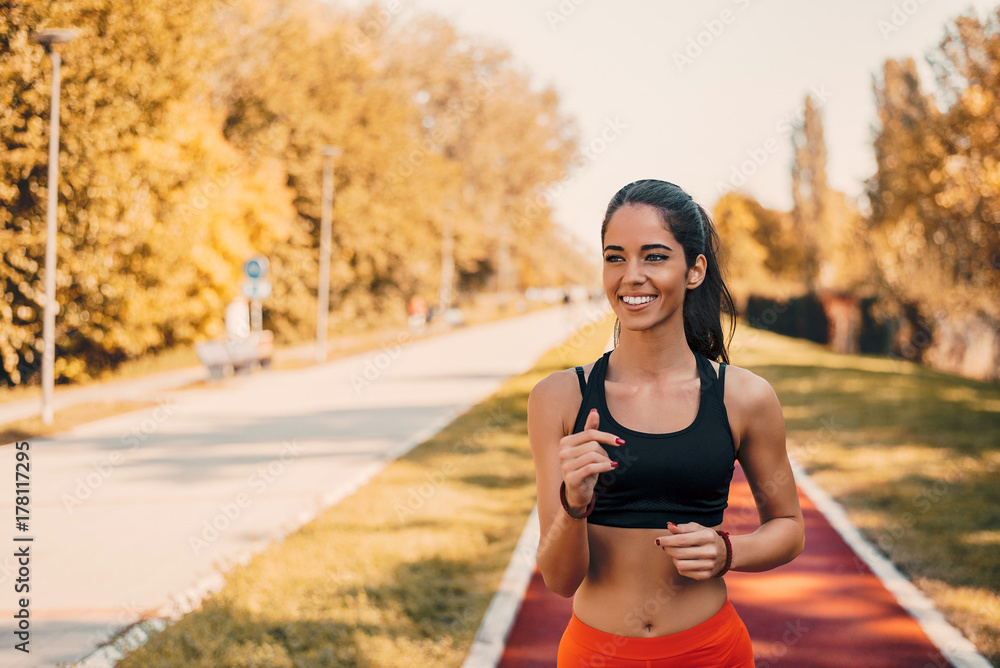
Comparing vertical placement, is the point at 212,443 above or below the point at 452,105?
below

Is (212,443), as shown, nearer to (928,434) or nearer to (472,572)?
(472,572)

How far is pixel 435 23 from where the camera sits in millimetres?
54000

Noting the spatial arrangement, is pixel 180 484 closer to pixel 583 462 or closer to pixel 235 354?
pixel 583 462

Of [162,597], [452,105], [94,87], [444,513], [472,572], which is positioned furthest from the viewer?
[452,105]

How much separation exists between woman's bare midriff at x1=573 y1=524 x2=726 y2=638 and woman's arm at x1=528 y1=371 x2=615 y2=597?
85 millimetres

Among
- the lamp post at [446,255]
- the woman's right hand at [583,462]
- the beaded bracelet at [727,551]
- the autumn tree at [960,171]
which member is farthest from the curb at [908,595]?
the lamp post at [446,255]

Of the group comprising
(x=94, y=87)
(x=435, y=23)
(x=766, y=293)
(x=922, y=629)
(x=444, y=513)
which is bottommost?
(x=766, y=293)

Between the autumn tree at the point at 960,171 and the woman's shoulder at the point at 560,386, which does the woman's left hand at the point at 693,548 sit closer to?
the woman's shoulder at the point at 560,386

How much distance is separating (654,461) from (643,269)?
481 mm

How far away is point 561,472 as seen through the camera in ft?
7.32

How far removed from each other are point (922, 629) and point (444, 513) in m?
4.42

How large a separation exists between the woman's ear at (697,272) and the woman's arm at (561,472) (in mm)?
415

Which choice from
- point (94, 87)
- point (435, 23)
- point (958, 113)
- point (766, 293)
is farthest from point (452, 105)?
point (958, 113)

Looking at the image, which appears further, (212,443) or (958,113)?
(958,113)
